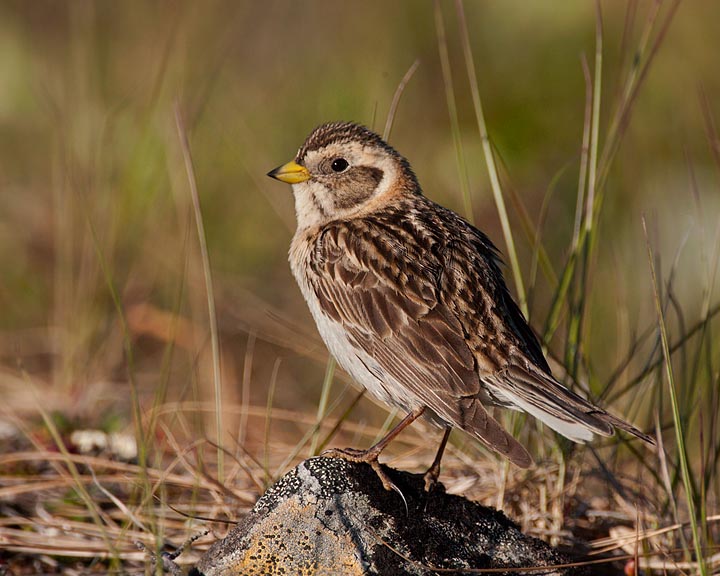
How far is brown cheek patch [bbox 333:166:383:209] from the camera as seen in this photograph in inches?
207

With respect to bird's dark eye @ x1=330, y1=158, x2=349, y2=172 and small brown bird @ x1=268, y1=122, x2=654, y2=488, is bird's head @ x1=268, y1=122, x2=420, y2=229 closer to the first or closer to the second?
bird's dark eye @ x1=330, y1=158, x2=349, y2=172

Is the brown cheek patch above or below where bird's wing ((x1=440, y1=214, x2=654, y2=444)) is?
above

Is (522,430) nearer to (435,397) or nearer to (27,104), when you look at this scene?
(435,397)

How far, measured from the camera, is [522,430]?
506 cm

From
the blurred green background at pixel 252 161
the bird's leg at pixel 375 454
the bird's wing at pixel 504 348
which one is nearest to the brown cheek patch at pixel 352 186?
the bird's wing at pixel 504 348

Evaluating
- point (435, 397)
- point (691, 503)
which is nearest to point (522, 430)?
point (435, 397)

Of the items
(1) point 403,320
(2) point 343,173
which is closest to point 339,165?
(2) point 343,173

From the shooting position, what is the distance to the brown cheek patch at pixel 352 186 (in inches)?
207

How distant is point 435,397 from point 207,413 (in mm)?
2968

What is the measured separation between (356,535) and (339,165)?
2191mm

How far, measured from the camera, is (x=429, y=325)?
427cm

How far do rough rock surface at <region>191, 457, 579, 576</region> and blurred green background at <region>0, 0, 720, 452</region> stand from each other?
1.60m

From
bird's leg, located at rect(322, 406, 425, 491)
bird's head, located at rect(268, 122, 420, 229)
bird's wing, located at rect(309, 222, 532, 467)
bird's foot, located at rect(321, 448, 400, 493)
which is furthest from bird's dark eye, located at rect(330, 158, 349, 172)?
bird's foot, located at rect(321, 448, 400, 493)

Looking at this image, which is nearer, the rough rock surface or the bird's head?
the rough rock surface
